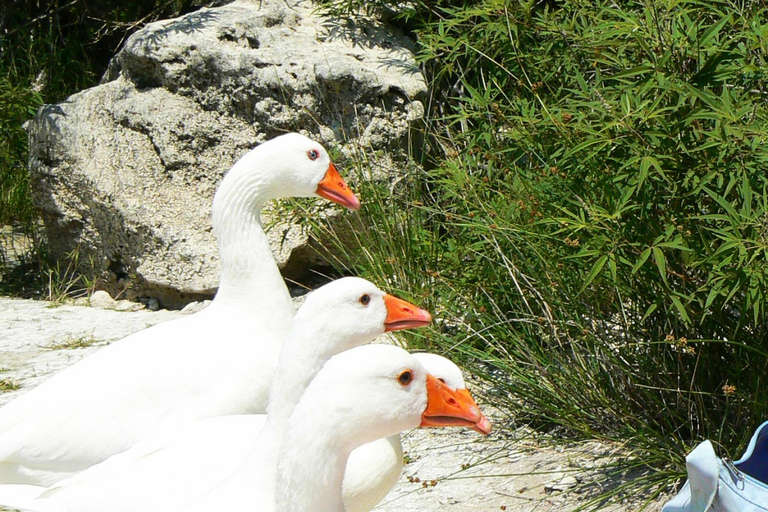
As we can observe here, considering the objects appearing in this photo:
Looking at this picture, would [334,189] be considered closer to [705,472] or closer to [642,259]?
[642,259]

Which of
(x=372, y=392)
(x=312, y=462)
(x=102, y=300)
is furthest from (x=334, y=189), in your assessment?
(x=102, y=300)

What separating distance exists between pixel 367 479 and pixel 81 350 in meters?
3.17

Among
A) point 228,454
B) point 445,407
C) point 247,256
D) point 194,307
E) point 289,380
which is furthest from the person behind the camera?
point 194,307

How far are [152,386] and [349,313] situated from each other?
0.84 meters

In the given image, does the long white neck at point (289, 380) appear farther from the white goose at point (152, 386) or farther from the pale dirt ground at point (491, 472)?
the pale dirt ground at point (491, 472)

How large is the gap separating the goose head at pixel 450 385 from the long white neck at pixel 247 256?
672mm

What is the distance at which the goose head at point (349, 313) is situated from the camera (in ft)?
9.62

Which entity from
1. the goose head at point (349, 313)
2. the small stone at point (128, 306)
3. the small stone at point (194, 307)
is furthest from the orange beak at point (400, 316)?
the small stone at point (128, 306)

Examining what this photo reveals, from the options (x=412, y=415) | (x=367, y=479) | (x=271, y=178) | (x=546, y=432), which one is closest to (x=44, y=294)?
(x=271, y=178)

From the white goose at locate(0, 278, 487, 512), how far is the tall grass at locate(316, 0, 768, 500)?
2.77ft

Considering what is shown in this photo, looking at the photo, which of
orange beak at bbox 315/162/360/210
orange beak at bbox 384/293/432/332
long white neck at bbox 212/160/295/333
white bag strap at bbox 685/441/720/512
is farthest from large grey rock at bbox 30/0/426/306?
white bag strap at bbox 685/441/720/512

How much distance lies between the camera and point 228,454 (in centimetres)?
293

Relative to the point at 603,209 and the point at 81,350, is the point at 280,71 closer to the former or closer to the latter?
the point at 81,350

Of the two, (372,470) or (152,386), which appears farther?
(152,386)
